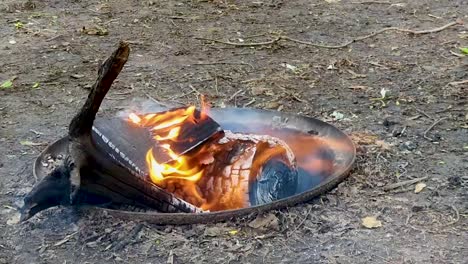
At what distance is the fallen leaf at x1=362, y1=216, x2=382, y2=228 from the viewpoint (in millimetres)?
3336

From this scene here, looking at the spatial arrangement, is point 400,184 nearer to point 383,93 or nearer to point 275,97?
point 383,93

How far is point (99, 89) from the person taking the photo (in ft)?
10.1

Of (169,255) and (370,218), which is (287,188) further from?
(169,255)

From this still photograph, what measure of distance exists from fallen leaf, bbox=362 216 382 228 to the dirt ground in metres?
0.03

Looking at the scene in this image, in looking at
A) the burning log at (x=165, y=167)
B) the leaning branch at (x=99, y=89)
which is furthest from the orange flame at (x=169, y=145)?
→ the leaning branch at (x=99, y=89)

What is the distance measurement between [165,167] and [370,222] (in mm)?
1009

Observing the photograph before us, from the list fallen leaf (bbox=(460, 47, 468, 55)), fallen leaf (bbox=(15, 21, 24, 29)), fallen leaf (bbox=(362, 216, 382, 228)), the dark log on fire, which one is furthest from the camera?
fallen leaf (bbox=(15, 21, 24, 29))

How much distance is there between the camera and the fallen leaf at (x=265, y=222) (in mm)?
3291

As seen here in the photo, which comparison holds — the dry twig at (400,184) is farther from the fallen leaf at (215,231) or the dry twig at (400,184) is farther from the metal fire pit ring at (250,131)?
the fallen leaf at (215,231)

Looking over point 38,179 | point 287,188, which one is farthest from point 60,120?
point 287,188

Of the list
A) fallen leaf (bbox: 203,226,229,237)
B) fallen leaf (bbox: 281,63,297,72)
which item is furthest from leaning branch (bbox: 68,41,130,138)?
fallen leaf (bbox: 281,63,297,72)

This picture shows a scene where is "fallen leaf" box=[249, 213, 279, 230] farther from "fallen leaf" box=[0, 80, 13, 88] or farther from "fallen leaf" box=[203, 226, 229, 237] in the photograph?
"fallen leaf" box=[0, 80, 13, 88]

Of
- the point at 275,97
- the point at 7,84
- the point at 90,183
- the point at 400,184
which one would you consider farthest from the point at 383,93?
the point at 7,84

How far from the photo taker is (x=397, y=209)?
3465 millimetres
